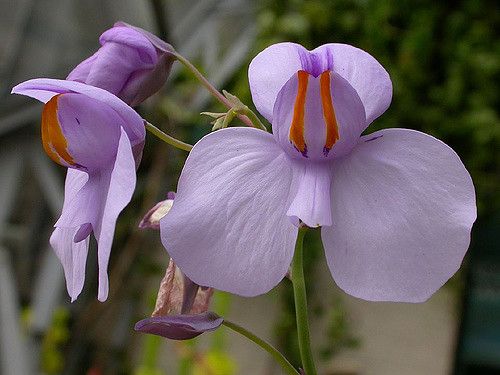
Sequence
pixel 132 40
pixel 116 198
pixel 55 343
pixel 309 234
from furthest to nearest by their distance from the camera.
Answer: pixel 55 343 → pixel 309 234 → pixel 132 40 → pixel 116 198

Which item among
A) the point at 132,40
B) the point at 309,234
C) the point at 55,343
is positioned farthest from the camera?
the point at 55,343

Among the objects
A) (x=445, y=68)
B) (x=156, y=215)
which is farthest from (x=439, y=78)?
(x=156, y=215)

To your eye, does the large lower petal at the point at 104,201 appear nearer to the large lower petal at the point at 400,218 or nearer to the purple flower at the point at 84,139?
the purple flower at the point at 84,139

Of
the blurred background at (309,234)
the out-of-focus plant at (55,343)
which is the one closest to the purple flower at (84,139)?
the blurred background at (309,234)

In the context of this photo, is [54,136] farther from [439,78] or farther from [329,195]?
[439,78]

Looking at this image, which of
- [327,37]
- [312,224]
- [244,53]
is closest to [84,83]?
[312,224]

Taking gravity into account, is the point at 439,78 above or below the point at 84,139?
below

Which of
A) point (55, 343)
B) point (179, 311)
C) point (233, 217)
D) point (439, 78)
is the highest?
point (233, 217)
